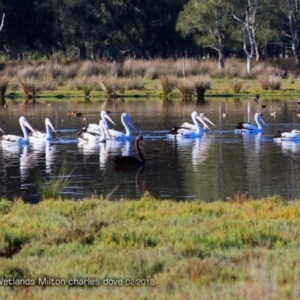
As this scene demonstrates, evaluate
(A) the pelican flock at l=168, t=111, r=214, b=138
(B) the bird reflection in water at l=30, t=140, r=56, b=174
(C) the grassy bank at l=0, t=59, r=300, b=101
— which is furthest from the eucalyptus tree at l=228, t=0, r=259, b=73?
(B) the bird reflection in water at l=30, t=140, r=56, b=174

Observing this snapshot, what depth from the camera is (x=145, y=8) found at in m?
65.8

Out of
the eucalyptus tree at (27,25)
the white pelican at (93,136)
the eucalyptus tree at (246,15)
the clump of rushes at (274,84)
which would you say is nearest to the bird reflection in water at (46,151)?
the white pelican at (93,136)

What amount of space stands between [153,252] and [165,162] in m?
11.5

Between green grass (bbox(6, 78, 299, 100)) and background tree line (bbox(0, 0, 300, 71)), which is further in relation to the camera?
background tree line (bbox(0, 0, 300, 71))

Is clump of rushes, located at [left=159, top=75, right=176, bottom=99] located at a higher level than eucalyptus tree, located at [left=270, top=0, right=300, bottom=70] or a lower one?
lower

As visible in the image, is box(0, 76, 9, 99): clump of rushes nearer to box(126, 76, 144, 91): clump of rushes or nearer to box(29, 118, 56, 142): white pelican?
box(126, 76, 144, 91): clump of rushes

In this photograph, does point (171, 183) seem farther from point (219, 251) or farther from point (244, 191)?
point (219, 251)

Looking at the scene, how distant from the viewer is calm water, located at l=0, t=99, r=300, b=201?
15023 millimetres

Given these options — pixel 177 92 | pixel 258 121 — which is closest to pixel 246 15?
pixel 177 92

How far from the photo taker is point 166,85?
136ft

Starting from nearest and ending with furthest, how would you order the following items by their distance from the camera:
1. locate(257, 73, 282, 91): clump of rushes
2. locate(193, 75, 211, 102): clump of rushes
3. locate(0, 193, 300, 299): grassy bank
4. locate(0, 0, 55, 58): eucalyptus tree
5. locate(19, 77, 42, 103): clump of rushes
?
1. locate(0, 193, 300, 299): grassy bank
2. locate(193, 75, 211, 102): clump of rushes
3. locate(19, 77, 42, 103): clump of rushes
4. locate(257, 73, 282, 91): clump of rushes
5. locate(0, 0, 55, 58): eucalyptus tree

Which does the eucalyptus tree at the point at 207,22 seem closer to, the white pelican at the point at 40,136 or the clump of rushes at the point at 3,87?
the clump of rushes at the point at 3,87

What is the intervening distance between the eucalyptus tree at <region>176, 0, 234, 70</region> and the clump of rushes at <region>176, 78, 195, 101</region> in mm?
16475

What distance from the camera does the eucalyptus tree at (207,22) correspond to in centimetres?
5772
